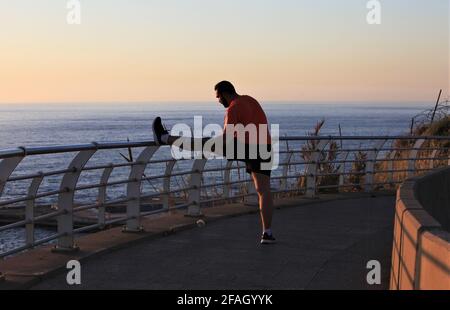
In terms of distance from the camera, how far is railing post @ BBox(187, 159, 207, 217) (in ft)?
34.0

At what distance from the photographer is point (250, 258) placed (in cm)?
766

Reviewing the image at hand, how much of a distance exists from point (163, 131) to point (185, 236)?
4.57 ft

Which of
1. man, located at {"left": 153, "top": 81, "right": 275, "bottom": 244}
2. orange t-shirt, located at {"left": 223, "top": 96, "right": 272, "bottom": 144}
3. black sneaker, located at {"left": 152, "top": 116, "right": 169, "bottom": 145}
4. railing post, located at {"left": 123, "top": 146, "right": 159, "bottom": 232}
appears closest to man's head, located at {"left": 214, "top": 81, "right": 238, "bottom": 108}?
man, located at {"left": 153, "top": 81, "right": 275, "bottom": 244}

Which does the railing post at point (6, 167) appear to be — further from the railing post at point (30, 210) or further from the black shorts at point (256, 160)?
the black shorts at point (256, 160)

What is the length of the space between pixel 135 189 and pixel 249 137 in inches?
68.6

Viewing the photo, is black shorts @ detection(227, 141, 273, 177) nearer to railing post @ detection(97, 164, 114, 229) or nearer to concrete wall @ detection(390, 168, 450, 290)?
railing post @ detection(97, 164, 114, 229)

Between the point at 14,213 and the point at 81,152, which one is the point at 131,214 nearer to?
the point at 81,152

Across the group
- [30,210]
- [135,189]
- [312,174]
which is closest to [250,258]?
[135,189]

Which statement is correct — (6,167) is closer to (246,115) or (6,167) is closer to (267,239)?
(246,115)

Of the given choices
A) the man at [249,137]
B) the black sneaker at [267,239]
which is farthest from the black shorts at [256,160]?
the black sneaker at [267,239]

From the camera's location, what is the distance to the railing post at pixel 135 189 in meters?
8.89
